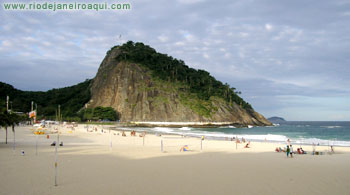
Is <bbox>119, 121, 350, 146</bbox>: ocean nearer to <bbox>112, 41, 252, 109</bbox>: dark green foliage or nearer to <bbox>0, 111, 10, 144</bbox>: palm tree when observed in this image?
<bbox>0, 111, 10, 144</bbox>: palm tree

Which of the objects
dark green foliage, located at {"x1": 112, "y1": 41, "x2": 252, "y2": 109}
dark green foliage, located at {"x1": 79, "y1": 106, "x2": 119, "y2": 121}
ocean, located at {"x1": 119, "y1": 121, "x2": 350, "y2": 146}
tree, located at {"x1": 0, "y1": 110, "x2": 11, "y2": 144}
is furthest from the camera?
dark green foliage, located at {"x1": 112, "y1": 41, "x2": 252, "y2": 109}

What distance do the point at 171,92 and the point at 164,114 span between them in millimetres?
11119

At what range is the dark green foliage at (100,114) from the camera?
3649 inches

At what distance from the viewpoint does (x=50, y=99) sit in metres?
130

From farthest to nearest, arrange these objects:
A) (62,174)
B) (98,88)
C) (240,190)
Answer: (98,88), (62,174), (240,190)

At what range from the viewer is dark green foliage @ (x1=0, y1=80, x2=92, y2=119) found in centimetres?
10722

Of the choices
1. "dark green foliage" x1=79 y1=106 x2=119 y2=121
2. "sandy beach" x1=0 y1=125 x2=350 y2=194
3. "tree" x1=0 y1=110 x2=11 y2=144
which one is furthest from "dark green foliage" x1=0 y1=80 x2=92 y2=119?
"sandy beach" x1=0 y1=125 x2=350 y2=194

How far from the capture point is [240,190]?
9.53 m

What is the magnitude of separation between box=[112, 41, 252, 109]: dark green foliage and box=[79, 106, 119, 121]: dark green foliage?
995 inches

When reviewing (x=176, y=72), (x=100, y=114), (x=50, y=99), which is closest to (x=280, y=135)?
(x=100, y=114)

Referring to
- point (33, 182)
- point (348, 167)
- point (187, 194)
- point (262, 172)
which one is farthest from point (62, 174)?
point (348, 167)

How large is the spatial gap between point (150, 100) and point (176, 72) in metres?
25.2

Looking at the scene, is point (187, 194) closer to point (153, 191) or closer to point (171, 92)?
point (153, 191)

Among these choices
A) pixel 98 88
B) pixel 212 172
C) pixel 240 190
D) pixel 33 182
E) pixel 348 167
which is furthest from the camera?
pixel 98 88
